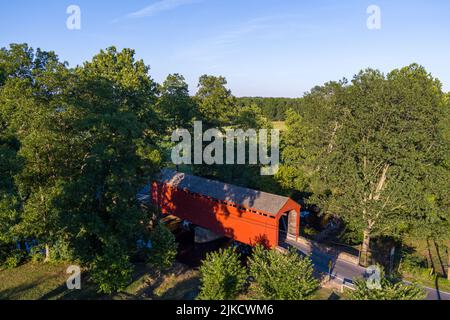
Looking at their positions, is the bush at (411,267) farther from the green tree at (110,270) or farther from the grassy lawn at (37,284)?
the grassy lawn at (37,284)

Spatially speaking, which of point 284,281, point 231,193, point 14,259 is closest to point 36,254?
point 14,259

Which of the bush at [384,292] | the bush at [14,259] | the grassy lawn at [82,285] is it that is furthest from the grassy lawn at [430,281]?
the bush at [14,259]

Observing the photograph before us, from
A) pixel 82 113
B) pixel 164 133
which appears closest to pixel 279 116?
pixel 164 133

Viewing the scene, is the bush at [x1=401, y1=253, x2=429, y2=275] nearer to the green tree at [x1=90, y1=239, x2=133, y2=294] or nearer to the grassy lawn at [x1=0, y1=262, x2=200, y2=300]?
the grassy lawn at [x1=0, y1=262, x2=200, y2=300]

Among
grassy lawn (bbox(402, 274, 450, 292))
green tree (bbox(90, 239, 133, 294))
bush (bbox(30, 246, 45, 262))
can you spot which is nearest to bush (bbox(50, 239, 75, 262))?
bush (bbox(30, 246, 45, 262))

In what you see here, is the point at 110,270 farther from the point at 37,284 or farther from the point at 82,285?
the point at 37,284

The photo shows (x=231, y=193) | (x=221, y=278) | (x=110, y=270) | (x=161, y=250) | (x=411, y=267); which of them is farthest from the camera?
(x=231, y=193)

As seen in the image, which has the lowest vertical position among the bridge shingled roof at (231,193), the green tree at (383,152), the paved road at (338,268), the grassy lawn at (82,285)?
the grassy lawn at (82,285)
